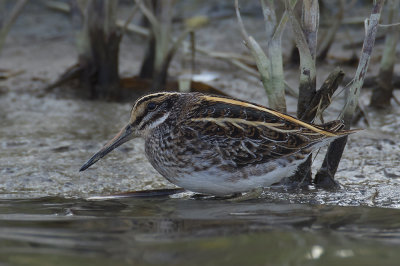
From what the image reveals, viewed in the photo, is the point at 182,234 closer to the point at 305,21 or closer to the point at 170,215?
the point at 170,215

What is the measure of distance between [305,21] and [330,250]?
1899 millimetres

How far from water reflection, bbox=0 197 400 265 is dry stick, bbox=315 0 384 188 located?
1.69 ft

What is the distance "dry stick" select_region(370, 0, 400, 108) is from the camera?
21.1 ft

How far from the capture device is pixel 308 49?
15.3 ft

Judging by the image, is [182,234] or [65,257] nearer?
[65,257]

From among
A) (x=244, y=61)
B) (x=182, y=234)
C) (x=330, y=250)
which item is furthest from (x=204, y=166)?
(x=244, y=61)

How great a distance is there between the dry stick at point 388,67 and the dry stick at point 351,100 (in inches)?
64.9

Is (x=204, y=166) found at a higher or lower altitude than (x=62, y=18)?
lower

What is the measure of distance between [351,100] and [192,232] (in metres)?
1.67

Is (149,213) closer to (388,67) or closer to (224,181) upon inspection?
(224,181)

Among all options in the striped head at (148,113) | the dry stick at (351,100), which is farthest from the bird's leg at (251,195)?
the striped head at (148,113)

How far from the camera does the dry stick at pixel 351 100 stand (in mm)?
4598

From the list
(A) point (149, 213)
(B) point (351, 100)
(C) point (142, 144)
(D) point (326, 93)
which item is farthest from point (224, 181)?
(C) point (142, 144)

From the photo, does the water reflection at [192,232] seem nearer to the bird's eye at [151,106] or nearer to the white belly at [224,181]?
the white belly at [224,181]
